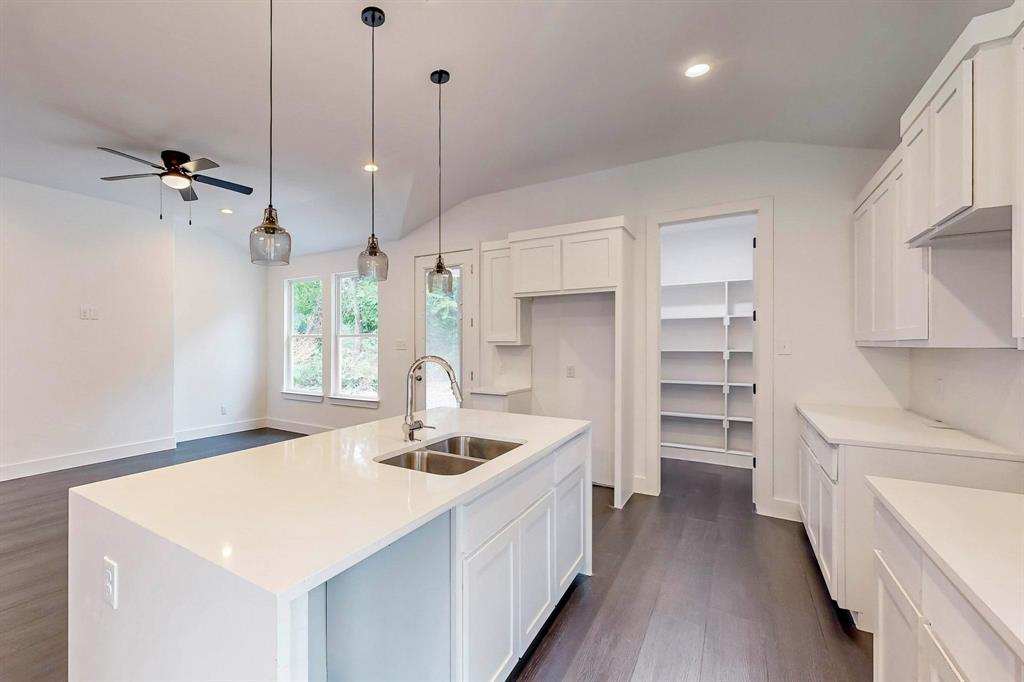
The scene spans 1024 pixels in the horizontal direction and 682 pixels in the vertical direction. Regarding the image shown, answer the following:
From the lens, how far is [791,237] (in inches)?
128

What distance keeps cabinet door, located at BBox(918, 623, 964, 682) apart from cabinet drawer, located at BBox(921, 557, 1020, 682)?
16 mm

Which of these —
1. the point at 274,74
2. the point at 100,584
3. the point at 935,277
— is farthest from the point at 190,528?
the point at 935,277

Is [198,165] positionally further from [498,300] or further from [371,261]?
[498,300]

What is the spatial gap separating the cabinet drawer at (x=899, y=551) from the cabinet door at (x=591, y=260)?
244 cm

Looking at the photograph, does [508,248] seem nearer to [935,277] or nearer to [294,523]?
[935,277]

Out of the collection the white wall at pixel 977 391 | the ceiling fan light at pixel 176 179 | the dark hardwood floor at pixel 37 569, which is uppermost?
the ceiling fan light at pixel 176 179

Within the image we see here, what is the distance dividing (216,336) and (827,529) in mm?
7156

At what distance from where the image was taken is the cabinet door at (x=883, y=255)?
7.26 ft

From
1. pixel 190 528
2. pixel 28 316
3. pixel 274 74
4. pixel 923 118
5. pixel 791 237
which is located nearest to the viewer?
pixel 190 528

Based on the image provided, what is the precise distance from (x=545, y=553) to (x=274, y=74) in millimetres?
3033

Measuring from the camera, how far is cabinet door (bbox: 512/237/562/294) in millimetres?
3748

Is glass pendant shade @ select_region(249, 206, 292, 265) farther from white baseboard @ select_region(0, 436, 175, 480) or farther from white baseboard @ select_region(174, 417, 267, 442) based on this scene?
white baseboard @ select_region(174, 417, 267, 442)

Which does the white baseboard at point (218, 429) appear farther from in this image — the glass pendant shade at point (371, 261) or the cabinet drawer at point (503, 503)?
the cabinet drawer at point (503, 503)

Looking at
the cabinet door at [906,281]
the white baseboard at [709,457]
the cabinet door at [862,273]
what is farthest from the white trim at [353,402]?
the cabinet door at [906,281]
